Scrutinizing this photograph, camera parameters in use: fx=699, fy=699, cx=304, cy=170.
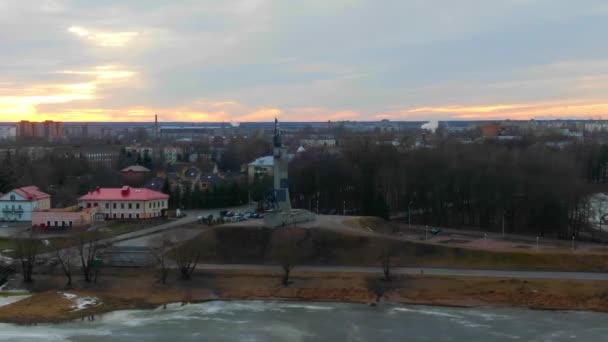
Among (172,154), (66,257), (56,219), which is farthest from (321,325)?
(172,154)

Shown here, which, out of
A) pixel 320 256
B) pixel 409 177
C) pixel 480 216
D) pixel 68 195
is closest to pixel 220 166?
pixel 68 195

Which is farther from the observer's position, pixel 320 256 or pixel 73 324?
pixel 320 256

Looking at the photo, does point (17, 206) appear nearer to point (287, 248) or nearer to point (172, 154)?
point (287, 248)

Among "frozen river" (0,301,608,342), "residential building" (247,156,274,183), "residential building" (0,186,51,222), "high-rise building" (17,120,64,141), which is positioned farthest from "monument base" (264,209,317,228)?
"high-rise building" (17,120,64,141)

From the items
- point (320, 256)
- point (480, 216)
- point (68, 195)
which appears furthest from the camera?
point (68, 195)

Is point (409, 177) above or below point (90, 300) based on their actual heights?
above

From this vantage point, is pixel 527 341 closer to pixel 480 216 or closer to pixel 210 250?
pixel 210 250
